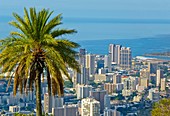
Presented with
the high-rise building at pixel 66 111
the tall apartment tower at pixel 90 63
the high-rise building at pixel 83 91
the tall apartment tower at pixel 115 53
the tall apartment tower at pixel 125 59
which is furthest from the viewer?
the tall apartment tower at pixel 115 53

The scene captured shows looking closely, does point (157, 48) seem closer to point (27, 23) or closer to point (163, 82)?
point (163, 82)

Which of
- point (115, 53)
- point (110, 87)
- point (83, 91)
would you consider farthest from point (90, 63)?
point (83, 91)

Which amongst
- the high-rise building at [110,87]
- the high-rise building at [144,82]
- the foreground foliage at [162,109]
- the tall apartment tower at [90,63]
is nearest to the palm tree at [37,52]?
the foreground foliage at [162,109]

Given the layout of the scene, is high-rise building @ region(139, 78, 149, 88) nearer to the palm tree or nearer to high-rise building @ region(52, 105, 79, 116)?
high-rise building @ region(52, 105, 79, 116)

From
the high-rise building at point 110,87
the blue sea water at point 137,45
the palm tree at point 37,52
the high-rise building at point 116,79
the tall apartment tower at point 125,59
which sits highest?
the blue sea water at point 137,45

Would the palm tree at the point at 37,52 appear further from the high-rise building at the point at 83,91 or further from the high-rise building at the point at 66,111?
the high-rise building at the point at 83,91

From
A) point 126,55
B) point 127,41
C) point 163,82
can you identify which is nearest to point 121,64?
point 126,55

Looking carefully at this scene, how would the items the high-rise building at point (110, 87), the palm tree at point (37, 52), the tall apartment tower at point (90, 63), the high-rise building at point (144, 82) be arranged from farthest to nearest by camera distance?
the tall apartment tower at point (90, 63), the high-rise building at point (144, 82), the high-rise building at point (110, 87), the palm tree at point (37, 52)

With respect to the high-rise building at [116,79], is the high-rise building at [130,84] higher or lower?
lower
